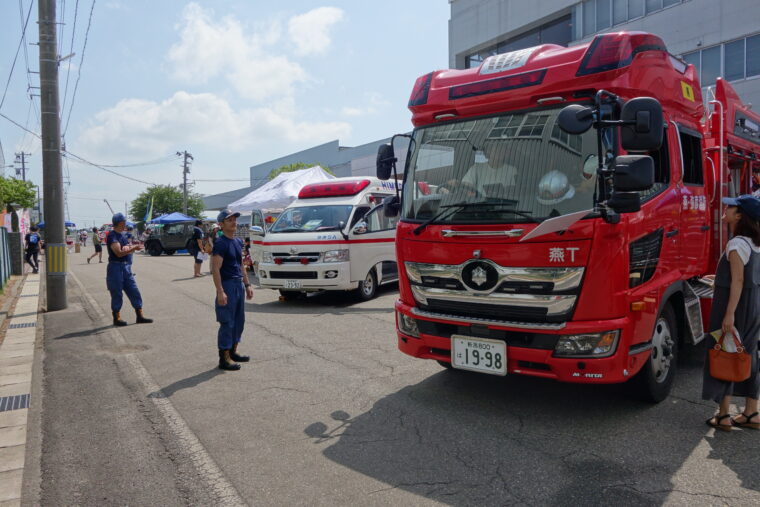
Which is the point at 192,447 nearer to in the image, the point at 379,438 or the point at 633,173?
the point at 379,438

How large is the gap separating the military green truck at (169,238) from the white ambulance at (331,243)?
24931 mm

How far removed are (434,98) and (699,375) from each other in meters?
3.69

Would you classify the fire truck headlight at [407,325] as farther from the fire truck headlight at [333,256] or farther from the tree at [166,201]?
the tree at [166,201]

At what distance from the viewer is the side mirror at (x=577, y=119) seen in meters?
3.69

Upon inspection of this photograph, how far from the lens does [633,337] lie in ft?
12.9

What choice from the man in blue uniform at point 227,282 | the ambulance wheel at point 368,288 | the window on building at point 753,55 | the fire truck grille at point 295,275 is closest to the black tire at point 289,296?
the fire truck grille at point 295,275

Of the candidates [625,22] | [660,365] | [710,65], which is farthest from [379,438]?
[625,22]

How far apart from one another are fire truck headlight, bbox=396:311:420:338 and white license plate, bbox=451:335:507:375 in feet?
1.41

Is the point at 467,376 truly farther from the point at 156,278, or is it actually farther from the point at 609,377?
the point at 156,278

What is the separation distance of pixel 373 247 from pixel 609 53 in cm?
718

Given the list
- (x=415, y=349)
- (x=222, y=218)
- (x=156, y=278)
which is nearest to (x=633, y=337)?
(x=415, y=349)

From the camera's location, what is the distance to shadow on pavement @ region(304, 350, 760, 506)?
3.24 meters

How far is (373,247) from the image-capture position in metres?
10.9

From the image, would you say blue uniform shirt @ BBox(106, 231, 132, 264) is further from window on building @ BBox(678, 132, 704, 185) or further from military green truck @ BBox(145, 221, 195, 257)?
military green truck @ BBox(145, 221, 195, 257)
